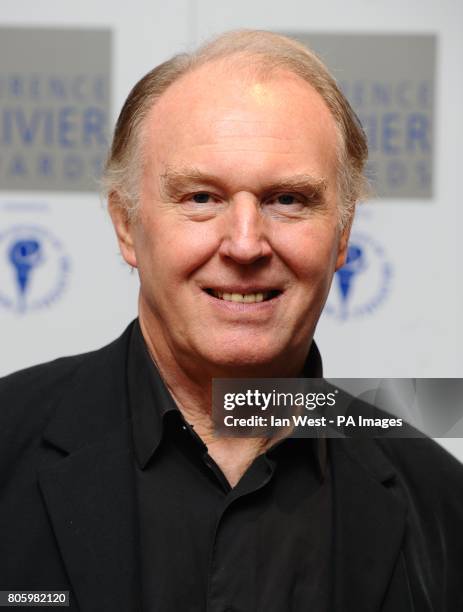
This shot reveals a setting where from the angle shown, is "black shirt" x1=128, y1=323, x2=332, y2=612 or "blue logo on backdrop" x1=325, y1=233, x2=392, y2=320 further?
"blue logo on backdrop" x1=325, y1=233, x2=392, y2=320

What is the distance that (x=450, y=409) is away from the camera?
1.53m

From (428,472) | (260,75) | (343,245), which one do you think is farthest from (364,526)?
(260,75)

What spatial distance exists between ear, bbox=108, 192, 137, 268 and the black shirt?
0.19 meters

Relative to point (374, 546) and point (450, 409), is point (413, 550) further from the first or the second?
point (450, 409)

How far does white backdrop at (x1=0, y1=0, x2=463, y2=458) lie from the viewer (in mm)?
Answer: 2232

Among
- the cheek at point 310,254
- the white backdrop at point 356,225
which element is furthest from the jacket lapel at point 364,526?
the white backdrop at point 356,225

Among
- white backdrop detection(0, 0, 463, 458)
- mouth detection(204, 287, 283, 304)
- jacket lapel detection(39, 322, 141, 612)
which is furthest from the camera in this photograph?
white backdrop detection(0, 0, 463, 458)

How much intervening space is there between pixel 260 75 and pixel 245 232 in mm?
242

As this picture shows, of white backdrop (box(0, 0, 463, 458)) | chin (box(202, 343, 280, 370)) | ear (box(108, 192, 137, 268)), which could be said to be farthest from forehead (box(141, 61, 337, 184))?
white backdrop (box(0, 0, 463, 458))

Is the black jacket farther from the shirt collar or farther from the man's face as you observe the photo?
the man's face

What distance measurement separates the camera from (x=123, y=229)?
1579mm

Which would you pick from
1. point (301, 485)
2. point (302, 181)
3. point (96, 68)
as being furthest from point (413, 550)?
point (96, 68)

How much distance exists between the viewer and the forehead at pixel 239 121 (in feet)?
4.50

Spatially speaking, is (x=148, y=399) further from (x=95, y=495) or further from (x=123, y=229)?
(x=123, y=229)
